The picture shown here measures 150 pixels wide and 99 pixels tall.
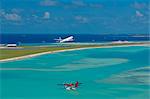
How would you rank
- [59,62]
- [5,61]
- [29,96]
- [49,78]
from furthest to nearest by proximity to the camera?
[59,62] < [5,61] < [49,78] < [29,96]

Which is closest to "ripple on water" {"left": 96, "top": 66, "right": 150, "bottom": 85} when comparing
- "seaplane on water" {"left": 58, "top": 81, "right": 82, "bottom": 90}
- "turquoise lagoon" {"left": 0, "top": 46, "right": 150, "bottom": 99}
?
"turquoise lagoon" {"left": 0, "top": 46, "right": 150, "bottom": 99}

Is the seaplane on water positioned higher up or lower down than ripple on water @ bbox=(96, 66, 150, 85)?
higher up

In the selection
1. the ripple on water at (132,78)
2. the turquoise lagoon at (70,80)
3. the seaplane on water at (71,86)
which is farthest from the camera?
the ripple on water at (132,78)

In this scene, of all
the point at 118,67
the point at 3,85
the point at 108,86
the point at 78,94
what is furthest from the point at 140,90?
the point at 118,67

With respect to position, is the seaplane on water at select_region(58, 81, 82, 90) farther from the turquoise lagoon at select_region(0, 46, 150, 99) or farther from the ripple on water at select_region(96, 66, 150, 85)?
the ripple on water at select_region(96, 66, 150, 85)

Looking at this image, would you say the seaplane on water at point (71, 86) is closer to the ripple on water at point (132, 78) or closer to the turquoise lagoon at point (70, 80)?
the turquoise lagoon at point (70, 80)

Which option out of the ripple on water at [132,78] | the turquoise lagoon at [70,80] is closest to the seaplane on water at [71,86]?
the turquoise lagoon at [70,80]

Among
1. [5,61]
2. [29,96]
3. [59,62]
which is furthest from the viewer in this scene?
[59,62]

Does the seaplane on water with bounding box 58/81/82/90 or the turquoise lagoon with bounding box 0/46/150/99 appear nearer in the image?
the turquoise lagoon with bounding box 0/46/150/99

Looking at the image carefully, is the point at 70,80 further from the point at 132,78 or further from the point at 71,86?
the point at 132,78

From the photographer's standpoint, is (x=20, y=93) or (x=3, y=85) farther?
(x=3, y=85)

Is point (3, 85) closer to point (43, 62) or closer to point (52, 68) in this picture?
point (52, 68)
